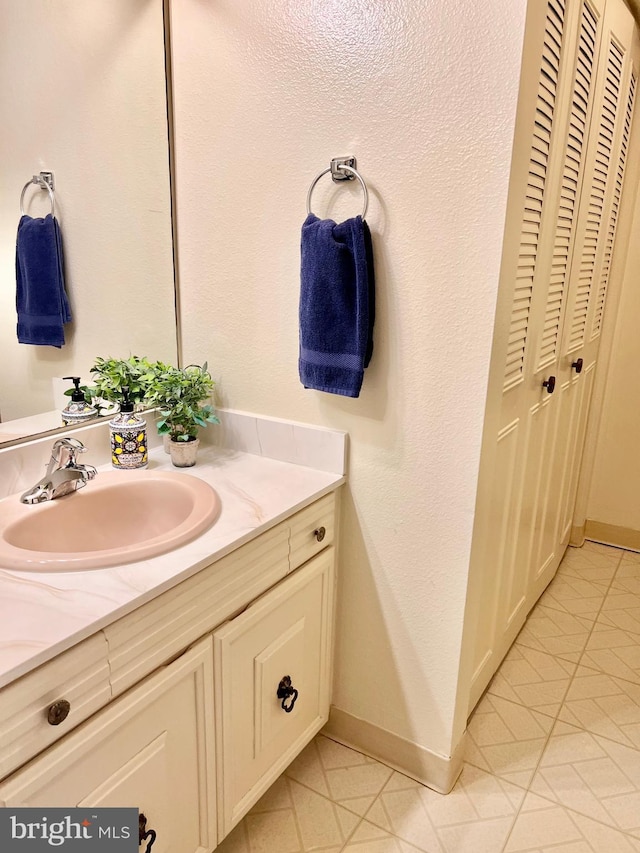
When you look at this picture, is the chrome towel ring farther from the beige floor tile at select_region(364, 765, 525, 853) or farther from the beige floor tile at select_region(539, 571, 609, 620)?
the beige floor tile at select_region(539, 571, 609, 620)

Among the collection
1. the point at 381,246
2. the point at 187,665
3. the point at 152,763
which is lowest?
the point at 152,763

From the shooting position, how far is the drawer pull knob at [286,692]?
1.42m

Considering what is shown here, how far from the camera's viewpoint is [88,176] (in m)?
1.49

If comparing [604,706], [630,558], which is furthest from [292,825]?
[630,558]

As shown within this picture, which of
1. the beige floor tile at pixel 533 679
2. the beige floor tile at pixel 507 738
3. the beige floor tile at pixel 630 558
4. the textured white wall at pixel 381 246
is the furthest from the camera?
the beige floor tile at pixel 630 558

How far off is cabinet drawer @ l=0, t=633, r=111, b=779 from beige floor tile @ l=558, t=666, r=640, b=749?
4.85ft

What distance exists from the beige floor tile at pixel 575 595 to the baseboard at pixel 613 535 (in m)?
0.37

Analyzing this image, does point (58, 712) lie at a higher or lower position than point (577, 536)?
higher

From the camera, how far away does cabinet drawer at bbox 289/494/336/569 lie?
1.38 metres

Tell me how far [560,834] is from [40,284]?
1.82m

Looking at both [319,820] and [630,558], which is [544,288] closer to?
[319,820]

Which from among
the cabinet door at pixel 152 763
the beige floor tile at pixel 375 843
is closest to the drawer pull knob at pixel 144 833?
the cabinet door at pixel 152 763

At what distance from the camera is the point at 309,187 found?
4.60 ft

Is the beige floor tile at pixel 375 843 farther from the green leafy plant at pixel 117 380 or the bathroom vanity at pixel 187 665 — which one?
the green leafy plant at pixel 117 380
